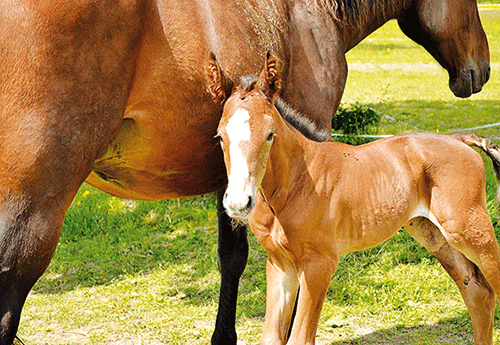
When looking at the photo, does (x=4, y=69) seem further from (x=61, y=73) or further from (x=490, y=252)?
(x=490, y=252)

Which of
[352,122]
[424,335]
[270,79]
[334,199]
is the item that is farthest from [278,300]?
[352,122]

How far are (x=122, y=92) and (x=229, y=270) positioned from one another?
5.59 feet

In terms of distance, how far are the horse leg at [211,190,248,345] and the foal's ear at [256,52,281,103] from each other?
4.35 feet

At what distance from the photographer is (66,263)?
562 centimetres

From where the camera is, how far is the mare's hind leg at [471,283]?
350 centimetres

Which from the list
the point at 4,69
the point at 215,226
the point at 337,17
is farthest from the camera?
the point at 215,226

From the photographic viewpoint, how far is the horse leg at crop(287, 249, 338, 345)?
2869mm

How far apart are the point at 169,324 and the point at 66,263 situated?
1.57 m

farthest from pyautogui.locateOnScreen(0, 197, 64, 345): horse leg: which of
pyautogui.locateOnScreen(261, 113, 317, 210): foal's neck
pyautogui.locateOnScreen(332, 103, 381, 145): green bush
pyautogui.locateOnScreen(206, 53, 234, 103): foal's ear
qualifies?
pyautogui.locateOnScreen(332, 103, 381, 145): green bush

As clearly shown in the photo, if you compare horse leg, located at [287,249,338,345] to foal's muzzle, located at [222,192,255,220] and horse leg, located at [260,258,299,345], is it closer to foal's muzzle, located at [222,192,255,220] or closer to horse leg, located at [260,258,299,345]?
horse leg, located at [260,258,299,345]

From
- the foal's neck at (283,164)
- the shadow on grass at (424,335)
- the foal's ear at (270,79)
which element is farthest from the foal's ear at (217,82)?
the shadow on grass at (424,335)

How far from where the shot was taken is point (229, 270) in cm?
396

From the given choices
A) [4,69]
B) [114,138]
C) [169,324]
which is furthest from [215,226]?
[4,69]

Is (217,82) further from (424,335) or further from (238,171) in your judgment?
(424,335)
